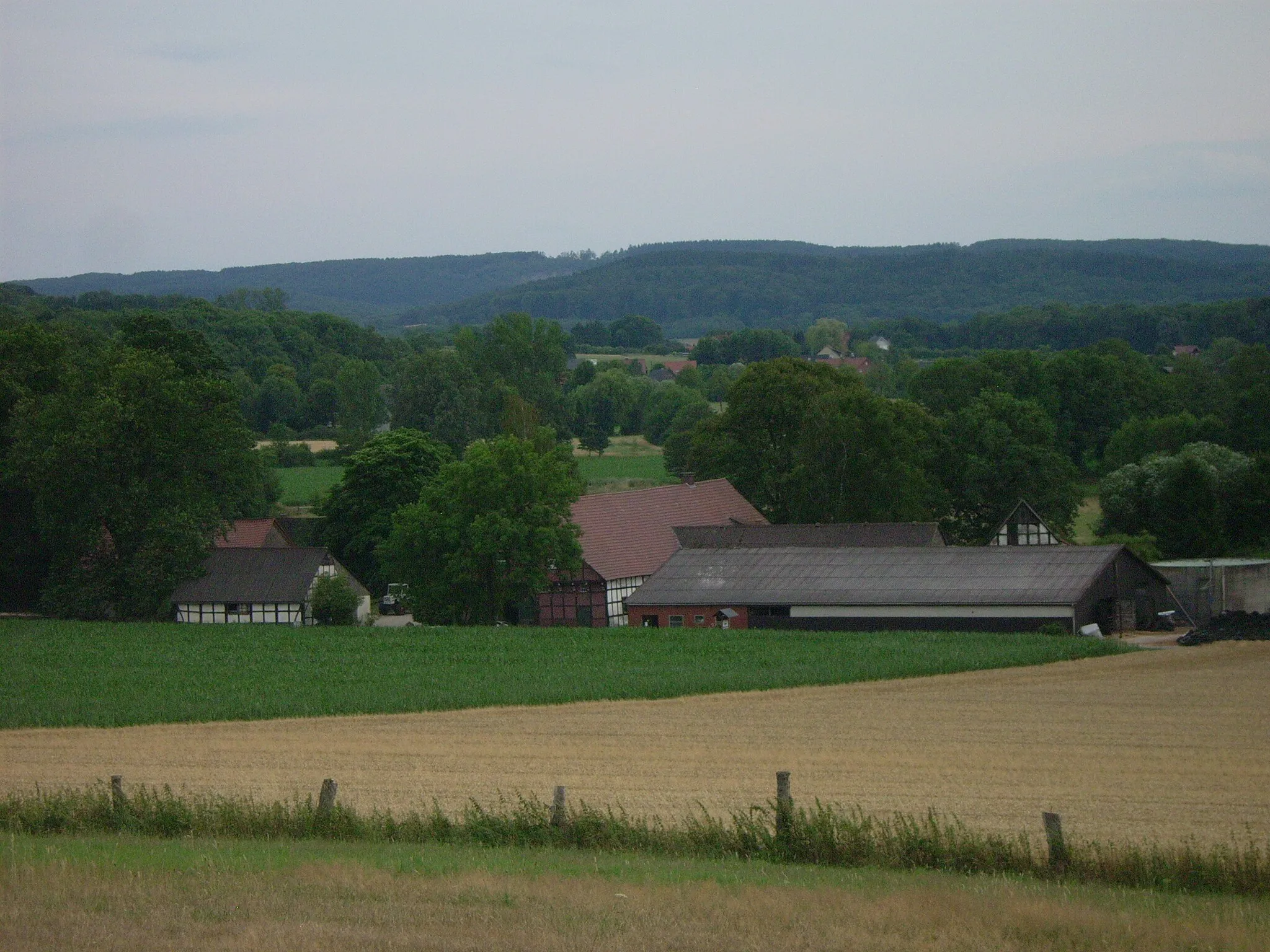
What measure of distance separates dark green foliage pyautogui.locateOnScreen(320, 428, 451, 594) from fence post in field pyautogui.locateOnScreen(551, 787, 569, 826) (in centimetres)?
4459

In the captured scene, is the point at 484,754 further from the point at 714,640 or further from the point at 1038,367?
the point at 1038,367

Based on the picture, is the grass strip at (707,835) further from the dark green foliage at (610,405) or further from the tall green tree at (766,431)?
the dark green foliage at (610,405)

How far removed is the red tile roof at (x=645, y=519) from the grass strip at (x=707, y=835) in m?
32.9

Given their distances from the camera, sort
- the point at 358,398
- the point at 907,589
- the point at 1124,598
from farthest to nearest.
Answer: the point at 358,398, the point at 907,589, the point at 1124,598

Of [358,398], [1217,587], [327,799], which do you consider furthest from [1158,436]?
[327,799]

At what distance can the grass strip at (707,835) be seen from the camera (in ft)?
47.3

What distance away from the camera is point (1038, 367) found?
8444cm

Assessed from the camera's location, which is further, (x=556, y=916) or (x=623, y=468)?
(x=623, y=468)

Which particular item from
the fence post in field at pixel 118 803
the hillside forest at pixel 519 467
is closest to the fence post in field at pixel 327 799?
the fence post in field at pixel 118 803

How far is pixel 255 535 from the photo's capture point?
202 feet

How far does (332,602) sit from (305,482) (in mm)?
40504

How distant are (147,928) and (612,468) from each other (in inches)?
3463

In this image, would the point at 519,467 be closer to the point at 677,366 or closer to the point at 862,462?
the point at 862,462

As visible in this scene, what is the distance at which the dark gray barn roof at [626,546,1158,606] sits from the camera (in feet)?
144
